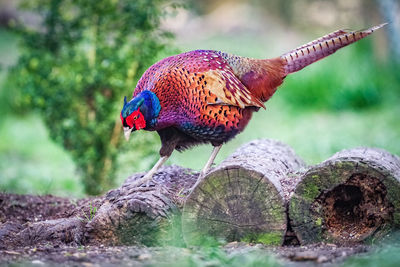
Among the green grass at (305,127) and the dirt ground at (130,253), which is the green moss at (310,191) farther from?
the green grass at (305,127)

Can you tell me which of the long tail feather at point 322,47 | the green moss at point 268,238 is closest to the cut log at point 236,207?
the green moss at point 268,238

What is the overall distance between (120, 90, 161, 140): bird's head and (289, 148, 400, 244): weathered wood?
3.99 feet

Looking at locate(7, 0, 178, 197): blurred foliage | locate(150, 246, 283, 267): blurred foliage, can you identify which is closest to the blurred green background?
locate(7, 0, 178, 197): blurred foliage

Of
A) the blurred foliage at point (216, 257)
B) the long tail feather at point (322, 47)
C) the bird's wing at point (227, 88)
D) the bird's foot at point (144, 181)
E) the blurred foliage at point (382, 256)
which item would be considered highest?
the long tail feather at point (322, 47)

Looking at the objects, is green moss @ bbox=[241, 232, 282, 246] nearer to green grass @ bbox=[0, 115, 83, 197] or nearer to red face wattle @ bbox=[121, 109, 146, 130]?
red face wattle @ bbox=[121, 109, 146, 130]

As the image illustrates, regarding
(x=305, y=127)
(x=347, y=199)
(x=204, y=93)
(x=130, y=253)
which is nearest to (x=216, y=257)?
(x=130, y=253)

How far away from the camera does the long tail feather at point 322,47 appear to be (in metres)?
4.47

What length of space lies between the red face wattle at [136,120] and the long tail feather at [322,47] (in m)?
1.46

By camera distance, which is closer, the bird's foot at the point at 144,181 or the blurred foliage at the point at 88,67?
the bird's foot at the point at 144,181

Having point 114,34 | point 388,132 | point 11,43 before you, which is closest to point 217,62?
point 114,34

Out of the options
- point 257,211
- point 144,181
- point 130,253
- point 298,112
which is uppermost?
point 298,112

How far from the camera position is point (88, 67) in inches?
255

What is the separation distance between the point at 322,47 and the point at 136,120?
1665 mm

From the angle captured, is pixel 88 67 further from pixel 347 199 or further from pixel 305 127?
pixel 305 127
